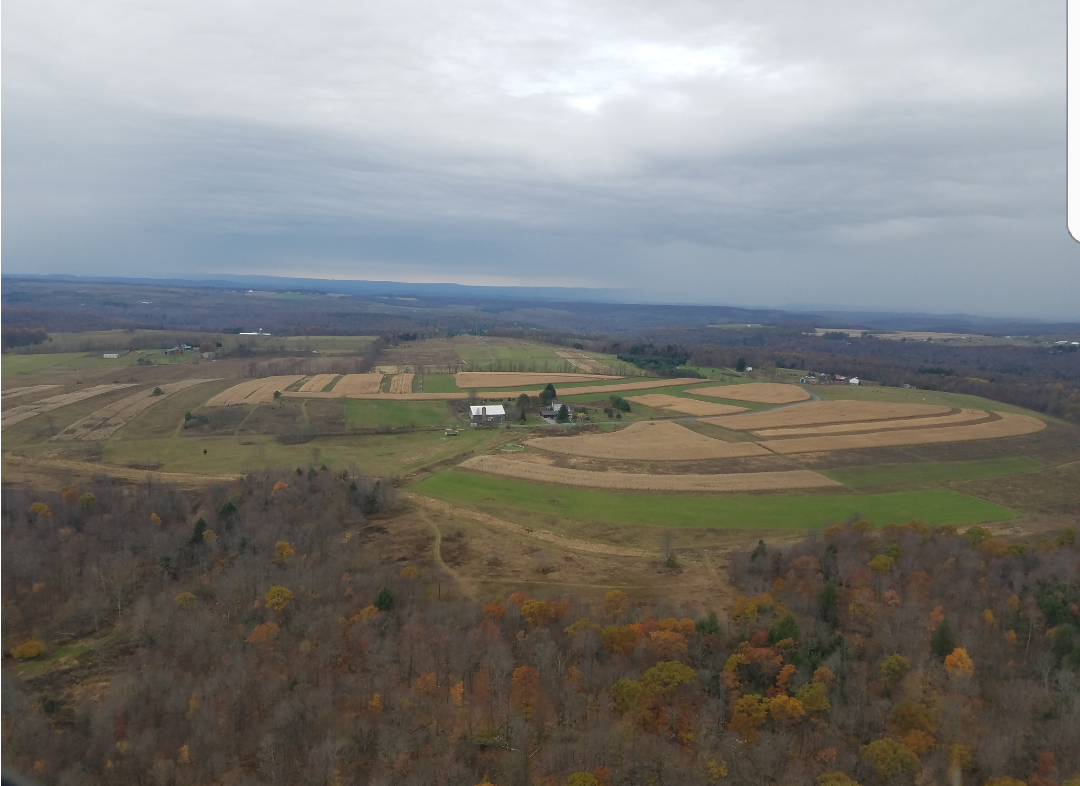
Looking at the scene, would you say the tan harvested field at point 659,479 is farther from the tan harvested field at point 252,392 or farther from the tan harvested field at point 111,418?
the tan harvested field at point 252,392

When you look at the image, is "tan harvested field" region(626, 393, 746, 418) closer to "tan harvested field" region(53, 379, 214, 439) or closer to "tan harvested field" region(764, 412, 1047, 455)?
"tan harvested field" region(764, 412, 1047, 455)

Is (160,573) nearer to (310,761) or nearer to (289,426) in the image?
(310,761)

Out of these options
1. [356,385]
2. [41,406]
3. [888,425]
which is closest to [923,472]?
[888,425]

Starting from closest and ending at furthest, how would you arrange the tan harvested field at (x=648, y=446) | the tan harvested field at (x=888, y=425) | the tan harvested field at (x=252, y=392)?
the tan harvested field at (x=648, y=446) → the tan harvested field at (x=888, y=425) → the tan harvested field at (x=252, y=392)

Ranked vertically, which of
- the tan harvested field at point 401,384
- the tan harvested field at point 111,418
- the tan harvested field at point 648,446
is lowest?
the tan harvested field at point 648,446

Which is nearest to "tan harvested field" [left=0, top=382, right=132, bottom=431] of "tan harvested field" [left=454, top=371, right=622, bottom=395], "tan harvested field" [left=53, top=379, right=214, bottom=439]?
"tan harvested field" [left=53, top=379, right=214, bottom=439]

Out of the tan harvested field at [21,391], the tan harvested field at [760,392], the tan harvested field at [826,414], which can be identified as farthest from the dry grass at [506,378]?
the tan harvested field at [21,391]
